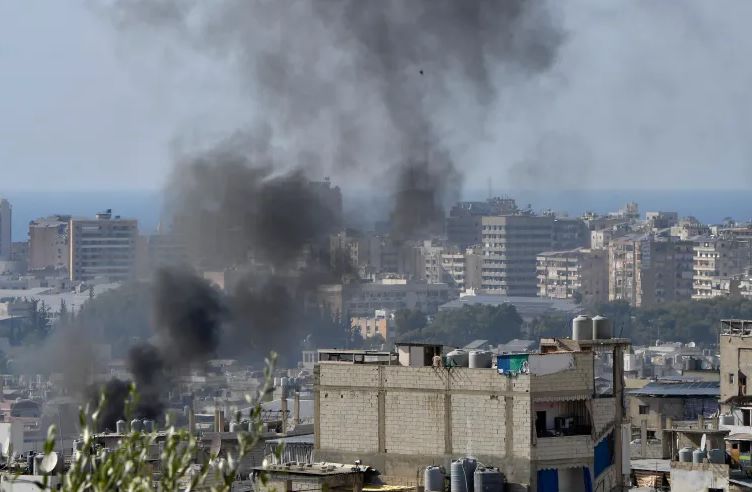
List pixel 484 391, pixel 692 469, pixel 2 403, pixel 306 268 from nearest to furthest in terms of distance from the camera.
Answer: pixel 484 391
pixel 692 469
pixel 306 268
pixel 2 403

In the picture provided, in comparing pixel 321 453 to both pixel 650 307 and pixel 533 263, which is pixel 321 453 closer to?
pixel 650 307

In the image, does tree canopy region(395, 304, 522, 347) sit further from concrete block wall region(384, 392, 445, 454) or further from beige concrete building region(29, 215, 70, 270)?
concrete block wall region(384, 392, 445, 454)

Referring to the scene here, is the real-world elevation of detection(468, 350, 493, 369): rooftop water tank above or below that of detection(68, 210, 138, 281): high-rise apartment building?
below

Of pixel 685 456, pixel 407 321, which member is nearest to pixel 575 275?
pixel 407 321

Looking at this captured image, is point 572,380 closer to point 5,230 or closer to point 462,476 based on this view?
point 462,476

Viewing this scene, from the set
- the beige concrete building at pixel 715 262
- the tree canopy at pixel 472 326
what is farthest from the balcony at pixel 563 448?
the beige concrete building at pixel 715 262

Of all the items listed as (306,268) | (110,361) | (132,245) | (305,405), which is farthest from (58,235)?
(305,405)

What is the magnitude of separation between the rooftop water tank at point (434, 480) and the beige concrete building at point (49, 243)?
15097 centimetres

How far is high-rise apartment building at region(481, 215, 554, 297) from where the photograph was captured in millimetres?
172000

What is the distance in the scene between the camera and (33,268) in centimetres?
17612

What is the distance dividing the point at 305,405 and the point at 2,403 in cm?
4090

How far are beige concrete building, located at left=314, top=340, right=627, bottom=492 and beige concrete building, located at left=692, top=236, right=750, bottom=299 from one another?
131 m

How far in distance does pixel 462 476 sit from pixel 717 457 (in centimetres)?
434

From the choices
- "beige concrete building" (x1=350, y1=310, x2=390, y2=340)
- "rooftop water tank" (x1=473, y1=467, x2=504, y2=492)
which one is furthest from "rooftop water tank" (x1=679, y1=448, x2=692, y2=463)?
"beige concrete building" (x1=350, y1=310, x2=390, y2=340)
